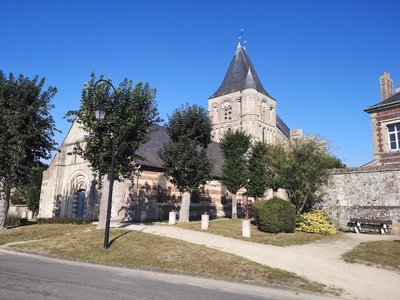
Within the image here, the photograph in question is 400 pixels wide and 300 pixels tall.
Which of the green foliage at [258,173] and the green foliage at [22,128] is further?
the green foliage at [258,173]

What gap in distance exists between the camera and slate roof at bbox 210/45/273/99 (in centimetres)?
5541

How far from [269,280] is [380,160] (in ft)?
68.0

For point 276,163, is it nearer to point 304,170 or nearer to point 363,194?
point 304,170

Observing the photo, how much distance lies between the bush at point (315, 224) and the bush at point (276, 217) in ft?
3.68

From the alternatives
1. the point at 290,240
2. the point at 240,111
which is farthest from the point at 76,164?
the point at 240,111

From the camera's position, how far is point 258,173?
1039 inches

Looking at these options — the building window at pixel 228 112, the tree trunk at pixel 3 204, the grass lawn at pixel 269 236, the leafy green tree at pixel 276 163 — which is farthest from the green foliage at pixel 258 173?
the building window at pixel 228 112

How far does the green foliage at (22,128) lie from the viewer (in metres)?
20.1

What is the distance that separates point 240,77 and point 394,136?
34521 mm

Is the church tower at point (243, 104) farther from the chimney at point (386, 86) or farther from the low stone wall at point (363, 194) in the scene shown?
the low stone wall at point (363, 194)

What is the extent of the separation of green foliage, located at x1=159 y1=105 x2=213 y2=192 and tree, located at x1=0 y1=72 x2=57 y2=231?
8.32 meters

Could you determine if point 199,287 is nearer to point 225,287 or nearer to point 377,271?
point 225,287

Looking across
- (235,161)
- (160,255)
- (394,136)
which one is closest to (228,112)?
(235,161)

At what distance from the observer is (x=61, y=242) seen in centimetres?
1455
